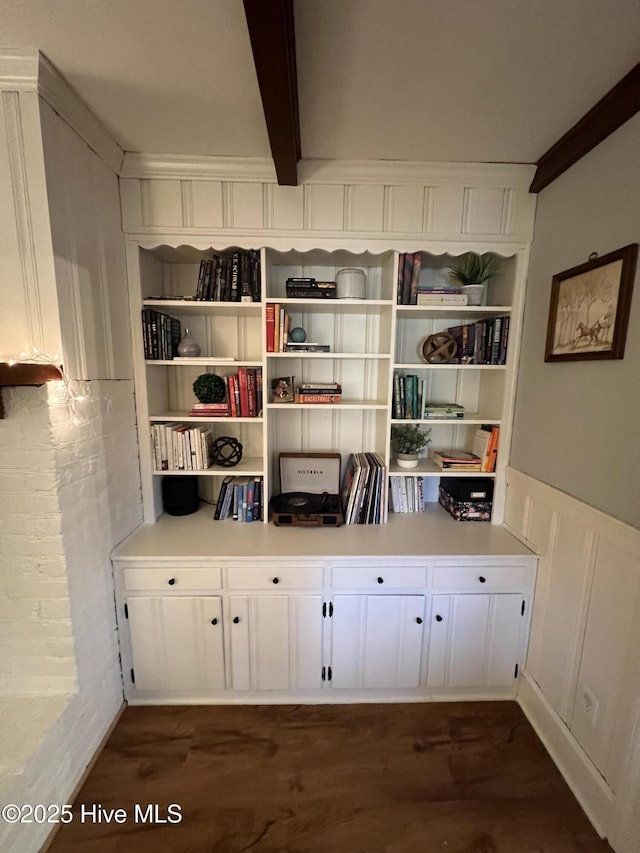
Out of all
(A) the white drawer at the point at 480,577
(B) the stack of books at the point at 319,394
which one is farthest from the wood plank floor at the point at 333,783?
(B) the stack of books at the point at 319,394

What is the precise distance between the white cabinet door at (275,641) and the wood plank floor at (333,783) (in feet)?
0.49

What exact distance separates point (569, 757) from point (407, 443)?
1.40m

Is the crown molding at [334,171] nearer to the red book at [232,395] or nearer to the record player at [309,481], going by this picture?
the red book at [232,395]

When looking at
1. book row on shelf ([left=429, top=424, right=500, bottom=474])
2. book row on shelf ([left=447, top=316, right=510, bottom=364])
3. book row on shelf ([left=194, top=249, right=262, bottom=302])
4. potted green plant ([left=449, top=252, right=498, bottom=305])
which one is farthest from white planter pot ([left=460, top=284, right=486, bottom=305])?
book row on shelf ([left=194, top=249, right=262, bottom=302])

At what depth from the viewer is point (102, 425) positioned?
57.5 inches

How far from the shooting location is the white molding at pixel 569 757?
3.92ft

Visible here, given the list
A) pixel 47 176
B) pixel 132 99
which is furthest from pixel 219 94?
pixel 47 176

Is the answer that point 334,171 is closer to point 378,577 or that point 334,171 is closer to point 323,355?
point 323,355

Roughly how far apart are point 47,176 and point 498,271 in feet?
6.40

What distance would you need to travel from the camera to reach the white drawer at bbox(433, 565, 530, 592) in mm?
1553

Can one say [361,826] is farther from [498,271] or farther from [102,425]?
[498,271]

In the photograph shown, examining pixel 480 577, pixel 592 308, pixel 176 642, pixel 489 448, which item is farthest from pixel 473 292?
pixel 176 642

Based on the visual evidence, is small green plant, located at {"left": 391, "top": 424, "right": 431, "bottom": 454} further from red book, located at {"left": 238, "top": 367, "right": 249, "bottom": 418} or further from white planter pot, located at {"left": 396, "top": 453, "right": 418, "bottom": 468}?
red book, located at {"left": 238, "top": 367, "right": 249, "bottom": 418}

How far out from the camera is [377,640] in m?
Result: 1.58
